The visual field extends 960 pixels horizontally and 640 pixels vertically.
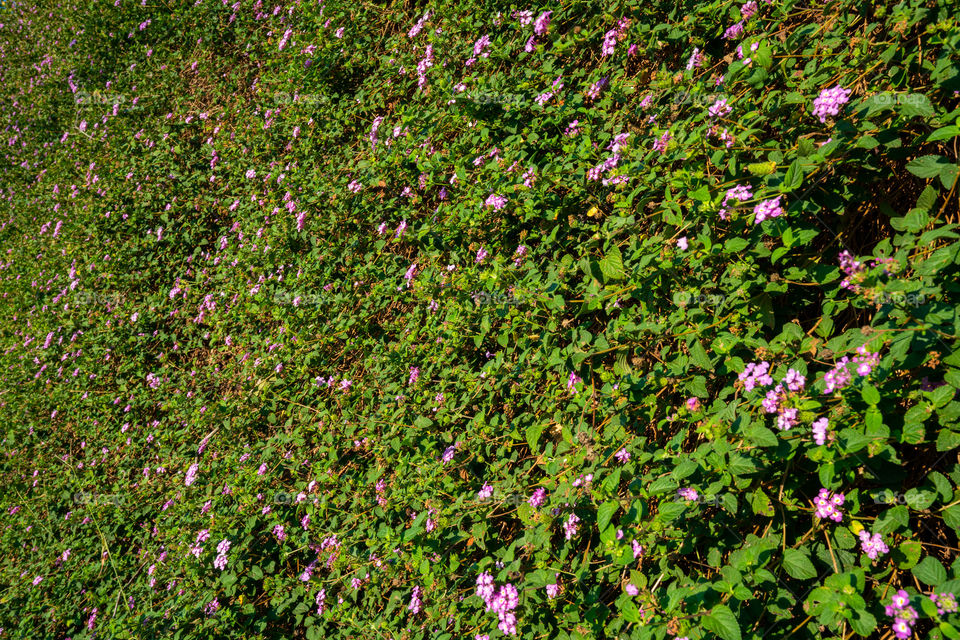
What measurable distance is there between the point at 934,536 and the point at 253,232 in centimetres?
411

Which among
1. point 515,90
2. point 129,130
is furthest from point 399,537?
point 129,130

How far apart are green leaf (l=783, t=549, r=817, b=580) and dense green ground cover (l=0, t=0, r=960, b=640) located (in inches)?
0.5

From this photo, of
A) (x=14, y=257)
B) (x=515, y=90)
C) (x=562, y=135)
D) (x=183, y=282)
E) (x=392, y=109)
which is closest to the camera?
(x=562, y=135)

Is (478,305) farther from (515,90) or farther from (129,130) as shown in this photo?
(129,130)

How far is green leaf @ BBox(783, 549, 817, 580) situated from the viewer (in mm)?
1568

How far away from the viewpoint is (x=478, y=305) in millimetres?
2709

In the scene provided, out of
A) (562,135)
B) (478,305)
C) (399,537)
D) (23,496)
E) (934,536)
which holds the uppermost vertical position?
(562,135)

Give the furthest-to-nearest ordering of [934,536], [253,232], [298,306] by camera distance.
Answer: [253,232] < [298,306] < [934,536]

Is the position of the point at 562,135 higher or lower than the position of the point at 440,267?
higher

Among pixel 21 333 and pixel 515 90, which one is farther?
pixel 21 333
